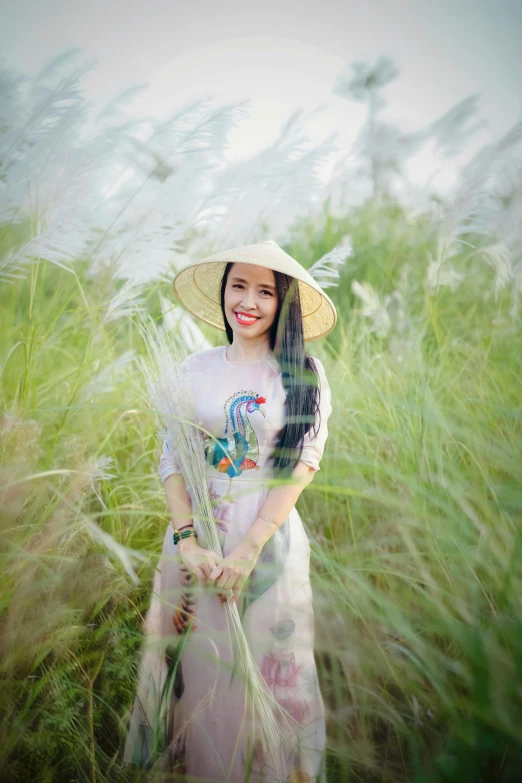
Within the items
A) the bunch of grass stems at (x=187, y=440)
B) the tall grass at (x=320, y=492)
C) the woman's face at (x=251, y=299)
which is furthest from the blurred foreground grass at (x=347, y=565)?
the woman's face at (x=251, y=299)

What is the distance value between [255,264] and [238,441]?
47cm

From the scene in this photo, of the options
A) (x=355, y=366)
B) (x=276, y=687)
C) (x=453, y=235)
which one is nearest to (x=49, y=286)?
(x=355, y=366)

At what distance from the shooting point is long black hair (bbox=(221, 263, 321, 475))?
1.36 m

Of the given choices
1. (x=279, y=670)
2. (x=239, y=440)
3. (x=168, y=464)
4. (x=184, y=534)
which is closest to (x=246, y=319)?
(x=239, y=440)

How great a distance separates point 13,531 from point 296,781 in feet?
2.81

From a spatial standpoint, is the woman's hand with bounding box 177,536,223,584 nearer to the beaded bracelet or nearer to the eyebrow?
the beaded bracelet

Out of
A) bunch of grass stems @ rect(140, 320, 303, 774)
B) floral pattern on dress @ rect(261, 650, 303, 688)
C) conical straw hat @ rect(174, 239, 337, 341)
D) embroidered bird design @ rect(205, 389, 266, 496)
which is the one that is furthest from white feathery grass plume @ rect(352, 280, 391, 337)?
floral pattern on dress @ rect(261, 650, 303, 688)

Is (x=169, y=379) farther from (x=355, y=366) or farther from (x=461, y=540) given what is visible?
(x=355, y=366)

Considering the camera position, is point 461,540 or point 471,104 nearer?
point 461,540

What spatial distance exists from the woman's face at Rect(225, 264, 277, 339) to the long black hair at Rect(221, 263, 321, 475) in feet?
0.09

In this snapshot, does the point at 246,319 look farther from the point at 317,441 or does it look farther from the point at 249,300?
the point at 317,441

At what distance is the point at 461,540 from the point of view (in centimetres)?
106

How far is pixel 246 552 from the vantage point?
1.27 metres

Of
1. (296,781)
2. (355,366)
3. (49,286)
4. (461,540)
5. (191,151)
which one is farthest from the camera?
(355,366)
